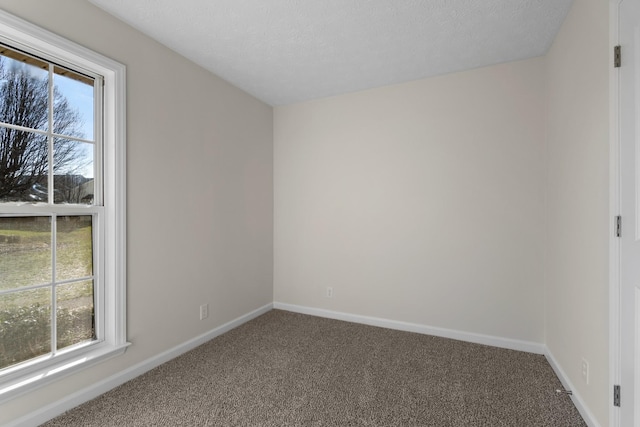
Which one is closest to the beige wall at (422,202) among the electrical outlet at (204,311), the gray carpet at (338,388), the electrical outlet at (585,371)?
the gray carpet at (338,388)

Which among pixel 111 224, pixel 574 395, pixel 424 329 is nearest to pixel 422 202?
pixel 424 329

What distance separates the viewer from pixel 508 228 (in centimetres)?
262

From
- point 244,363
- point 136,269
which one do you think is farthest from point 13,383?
point 244,363

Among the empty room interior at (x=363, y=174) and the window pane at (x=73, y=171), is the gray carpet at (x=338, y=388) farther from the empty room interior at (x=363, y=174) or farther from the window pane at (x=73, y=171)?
the window pane at (x=73, y=171)

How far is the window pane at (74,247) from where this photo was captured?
1.83 metres

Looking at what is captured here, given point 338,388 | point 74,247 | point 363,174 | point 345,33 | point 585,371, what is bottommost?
point 338,388

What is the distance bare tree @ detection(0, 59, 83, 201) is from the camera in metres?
1.61

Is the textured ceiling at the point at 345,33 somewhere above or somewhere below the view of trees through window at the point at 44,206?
above

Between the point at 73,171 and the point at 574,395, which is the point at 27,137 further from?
the point at 574,395

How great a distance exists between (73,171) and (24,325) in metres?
0.92

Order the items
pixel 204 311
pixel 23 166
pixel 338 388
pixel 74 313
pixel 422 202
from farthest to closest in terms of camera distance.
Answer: pixel 422 202 → pixel 204 311 → pixel 338 388 → pixel 74 313 → pixel 23 166

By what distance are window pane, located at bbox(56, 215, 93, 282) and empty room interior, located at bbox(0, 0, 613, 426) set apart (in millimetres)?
235

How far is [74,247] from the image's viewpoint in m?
1.90

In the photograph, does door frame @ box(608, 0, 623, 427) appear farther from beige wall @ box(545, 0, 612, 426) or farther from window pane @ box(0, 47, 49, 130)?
window pane @ box(0, 47, 49, 130)
